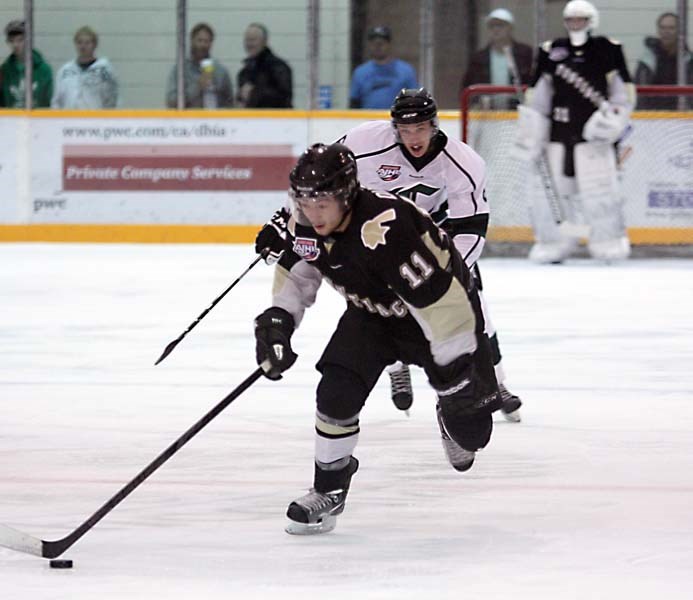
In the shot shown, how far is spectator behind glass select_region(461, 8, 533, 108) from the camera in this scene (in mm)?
9336

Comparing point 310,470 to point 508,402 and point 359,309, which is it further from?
point 508,402

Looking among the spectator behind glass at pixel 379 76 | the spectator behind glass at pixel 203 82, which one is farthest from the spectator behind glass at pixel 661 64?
the spectator behind glass at pixel 203 82

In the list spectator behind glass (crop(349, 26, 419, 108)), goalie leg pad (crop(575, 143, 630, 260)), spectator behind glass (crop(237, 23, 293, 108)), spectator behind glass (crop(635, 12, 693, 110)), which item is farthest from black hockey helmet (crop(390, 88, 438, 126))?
spectator behind glass (crop(237, 23, 293, 108))

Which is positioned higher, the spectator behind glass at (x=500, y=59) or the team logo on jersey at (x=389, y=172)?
the spectator behind glass at (x=500, y=59)

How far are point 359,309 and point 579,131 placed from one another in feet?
19.3

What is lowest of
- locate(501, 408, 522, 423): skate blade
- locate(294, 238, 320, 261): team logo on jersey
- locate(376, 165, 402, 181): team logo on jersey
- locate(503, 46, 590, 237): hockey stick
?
locate(501, 408, 522, 423): skate blade

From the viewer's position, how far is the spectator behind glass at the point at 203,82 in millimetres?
9672

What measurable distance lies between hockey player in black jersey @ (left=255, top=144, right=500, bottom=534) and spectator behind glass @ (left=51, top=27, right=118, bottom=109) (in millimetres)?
7073

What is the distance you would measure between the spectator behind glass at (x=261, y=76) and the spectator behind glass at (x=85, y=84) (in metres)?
0.86

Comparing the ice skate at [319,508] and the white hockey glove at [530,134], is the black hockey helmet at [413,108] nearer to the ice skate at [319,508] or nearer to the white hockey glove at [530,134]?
the ice skate at [319,508]

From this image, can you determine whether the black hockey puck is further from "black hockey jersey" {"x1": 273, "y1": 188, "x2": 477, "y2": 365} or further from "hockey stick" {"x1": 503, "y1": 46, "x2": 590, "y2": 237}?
"hockey stick" {"x1": 503, "y1": 46, "x2": 590, "y2": 237}

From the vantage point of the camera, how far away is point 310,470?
345 centimetres

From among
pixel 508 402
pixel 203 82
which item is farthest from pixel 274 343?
pixel 203 82

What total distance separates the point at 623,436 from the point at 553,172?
5.04 m
